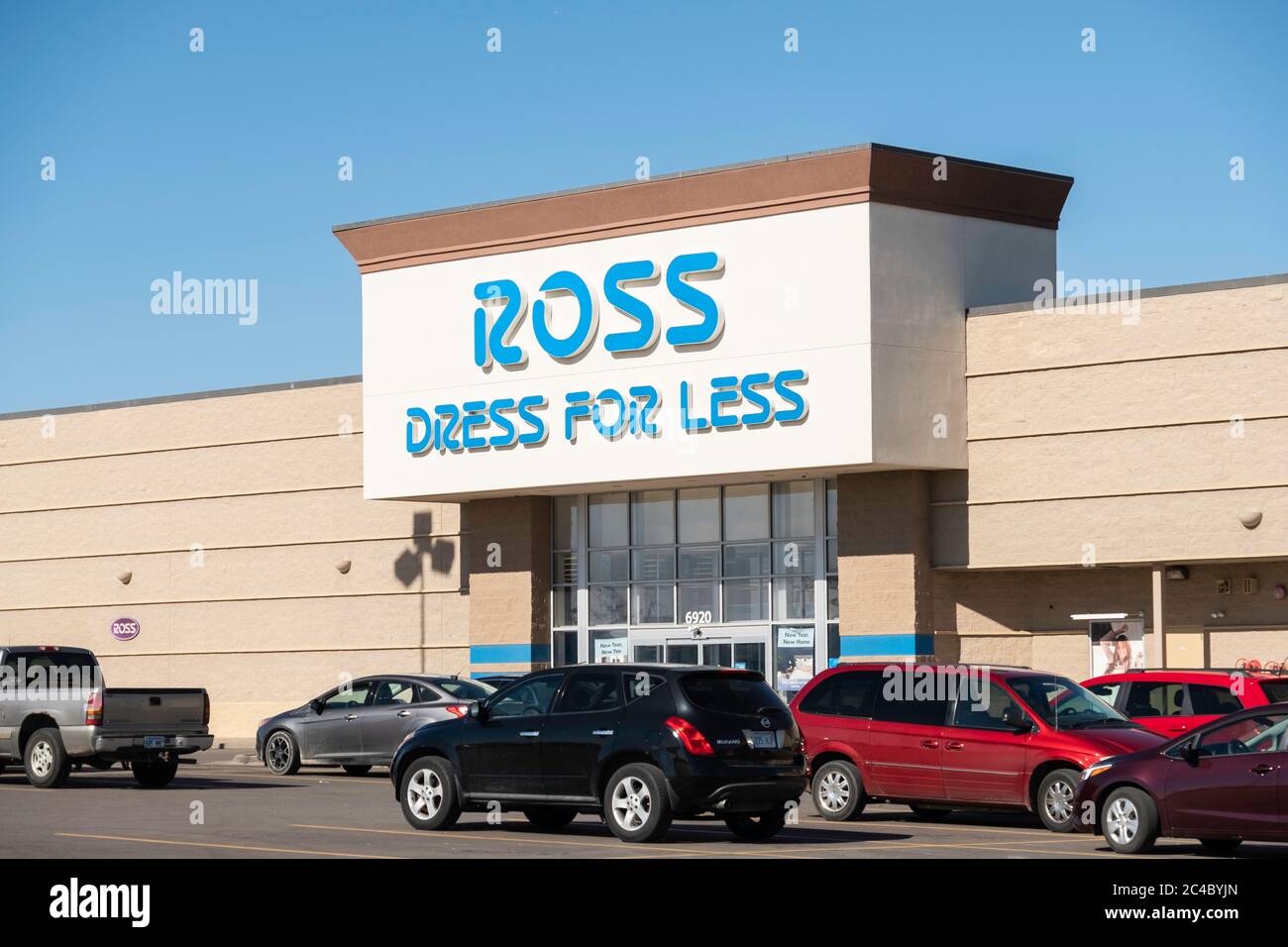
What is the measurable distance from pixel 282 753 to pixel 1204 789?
1774cm

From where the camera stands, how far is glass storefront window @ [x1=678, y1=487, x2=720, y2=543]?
37.0m

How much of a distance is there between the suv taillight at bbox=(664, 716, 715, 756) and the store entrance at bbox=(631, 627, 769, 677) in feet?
56.9

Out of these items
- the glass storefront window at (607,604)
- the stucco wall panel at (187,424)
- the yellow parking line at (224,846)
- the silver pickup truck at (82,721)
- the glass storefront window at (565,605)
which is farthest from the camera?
the stucco wall panel at (187,424)

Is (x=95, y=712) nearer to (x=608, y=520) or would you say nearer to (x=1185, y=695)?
(x=608, y=520)

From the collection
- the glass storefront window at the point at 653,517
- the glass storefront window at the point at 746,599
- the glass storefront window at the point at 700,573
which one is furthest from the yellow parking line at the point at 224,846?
the glass storefront window at the point at 653,517

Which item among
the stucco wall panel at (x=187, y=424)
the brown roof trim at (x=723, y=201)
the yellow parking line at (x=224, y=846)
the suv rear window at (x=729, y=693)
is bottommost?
the yellow parking line at (x=224, y=846)

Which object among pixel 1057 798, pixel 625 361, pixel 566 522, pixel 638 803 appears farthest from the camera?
pixel 566 522

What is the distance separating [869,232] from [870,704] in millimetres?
12955

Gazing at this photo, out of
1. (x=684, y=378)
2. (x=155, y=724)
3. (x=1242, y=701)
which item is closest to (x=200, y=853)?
(x=155, y=724)

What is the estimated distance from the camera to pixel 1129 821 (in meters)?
17.7

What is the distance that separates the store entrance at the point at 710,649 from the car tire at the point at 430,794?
51.7 feet

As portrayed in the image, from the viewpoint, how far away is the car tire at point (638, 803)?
18.0 meters

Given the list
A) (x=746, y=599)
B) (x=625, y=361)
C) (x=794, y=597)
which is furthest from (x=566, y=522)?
(x=794, y=597)

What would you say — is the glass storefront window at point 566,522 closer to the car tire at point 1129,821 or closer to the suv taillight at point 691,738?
the suv taillight at point 691,738
